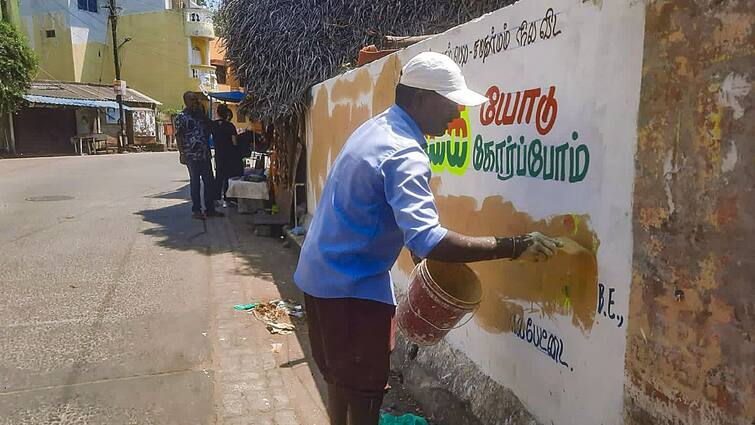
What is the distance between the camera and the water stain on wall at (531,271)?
83.4 inches

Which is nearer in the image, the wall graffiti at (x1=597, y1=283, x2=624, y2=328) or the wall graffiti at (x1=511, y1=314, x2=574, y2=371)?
the wall graffiti at (x1=597, y1=283, x2=624, y2=328)

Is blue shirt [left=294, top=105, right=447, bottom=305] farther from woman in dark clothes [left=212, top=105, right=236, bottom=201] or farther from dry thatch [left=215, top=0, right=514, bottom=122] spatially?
→ woman in dark clothes [left=212, top=105, right=236, bottom=201]

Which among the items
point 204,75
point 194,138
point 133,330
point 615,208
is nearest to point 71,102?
point 204,75

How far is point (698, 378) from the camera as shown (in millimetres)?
1648

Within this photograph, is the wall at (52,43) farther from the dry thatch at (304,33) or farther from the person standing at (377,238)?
the person standing at (377,238)

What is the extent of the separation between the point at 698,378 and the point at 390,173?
1.13 metres

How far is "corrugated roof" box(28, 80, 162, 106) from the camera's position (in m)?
30.7

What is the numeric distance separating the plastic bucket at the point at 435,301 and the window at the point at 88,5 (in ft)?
142

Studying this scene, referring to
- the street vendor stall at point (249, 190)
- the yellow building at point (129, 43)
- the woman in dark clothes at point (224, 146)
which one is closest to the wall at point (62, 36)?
the yellow building at point (129, 43)

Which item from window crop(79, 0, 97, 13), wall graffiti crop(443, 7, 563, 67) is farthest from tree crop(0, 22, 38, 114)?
wall graffiti crop(443, 7, 563, 67)

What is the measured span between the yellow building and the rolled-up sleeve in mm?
40874

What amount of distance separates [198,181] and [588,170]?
27.3ft

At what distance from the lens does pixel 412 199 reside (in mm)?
1897

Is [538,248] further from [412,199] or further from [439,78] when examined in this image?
[439,78]
